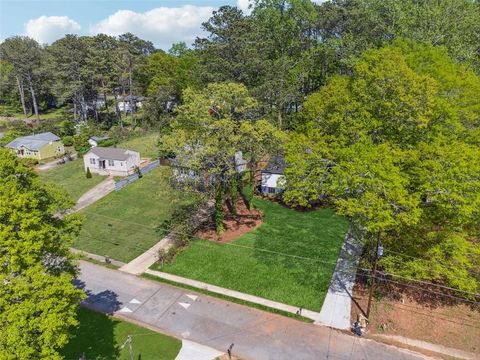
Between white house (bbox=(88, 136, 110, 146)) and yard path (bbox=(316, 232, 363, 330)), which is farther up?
white house (bbox=(88, 136, 110, 146))

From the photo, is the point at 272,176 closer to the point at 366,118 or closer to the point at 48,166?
the point at 366,118

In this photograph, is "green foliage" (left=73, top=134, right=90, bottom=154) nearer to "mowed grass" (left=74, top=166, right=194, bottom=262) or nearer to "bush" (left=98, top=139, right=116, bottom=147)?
"bush" (left=98, top=139, right=116, bottom=147)

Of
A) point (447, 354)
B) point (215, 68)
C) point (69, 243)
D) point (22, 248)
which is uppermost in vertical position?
point (215, 68)

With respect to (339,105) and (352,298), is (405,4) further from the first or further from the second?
(352,298)

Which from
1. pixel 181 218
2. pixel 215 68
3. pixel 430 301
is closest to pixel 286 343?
pixel 430 301

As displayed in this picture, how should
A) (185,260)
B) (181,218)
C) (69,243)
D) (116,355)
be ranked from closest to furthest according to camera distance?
1. (69,243)
2. (116,355)
3. (185,260)
4. (181,218)

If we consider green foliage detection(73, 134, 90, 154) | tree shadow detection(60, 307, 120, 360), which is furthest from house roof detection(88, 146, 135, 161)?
tree shadow detection(60, 307, 120, 360)
